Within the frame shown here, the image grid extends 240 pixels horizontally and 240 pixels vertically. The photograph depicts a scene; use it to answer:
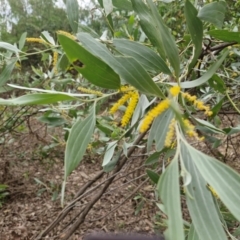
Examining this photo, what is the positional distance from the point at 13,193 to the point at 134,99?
2683 millimetres

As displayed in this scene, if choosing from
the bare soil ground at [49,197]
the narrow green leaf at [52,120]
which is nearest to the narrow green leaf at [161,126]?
the narrow green leaf at [52,120]

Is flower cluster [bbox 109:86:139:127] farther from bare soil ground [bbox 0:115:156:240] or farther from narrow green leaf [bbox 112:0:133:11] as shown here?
bare soil ground [bbox 0:115:156:240]

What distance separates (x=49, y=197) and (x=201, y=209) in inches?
107

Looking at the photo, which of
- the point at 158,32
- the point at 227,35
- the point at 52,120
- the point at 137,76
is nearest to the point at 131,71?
the point at 137,76

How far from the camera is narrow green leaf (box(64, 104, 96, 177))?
0.54 m

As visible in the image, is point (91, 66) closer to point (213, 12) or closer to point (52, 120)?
point (213, 12)

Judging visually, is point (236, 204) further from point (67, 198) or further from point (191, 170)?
point (67, 198)

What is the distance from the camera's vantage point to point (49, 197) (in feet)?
9.91

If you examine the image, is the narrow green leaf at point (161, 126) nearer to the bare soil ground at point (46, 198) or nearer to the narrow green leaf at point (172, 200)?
→ the narrow green leaf at point (172, 200)

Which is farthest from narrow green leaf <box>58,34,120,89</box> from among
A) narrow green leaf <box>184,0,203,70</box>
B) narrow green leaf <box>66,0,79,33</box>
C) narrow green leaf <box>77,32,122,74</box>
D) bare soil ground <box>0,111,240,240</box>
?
bare soil ground <box>0,111,240,240</box>

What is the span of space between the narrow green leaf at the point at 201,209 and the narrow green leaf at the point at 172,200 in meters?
0.03

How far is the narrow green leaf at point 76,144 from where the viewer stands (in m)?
0.54

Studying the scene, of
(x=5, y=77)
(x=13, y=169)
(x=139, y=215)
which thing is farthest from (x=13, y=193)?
(x=5, y=77)

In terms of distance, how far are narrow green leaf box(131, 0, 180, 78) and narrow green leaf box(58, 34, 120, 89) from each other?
3.2 inches
